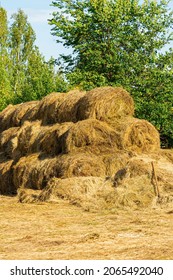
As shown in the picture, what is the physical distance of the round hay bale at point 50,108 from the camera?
19797 mm

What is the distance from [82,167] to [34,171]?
2066mm

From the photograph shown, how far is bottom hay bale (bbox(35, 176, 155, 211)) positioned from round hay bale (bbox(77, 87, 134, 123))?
3.11m

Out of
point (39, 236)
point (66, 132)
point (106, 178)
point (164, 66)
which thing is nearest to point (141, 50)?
point (164, 66)

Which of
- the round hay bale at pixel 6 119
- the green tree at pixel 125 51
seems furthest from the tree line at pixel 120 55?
the round hay bale at pixel 6 119

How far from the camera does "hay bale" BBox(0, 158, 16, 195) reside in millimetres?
19500

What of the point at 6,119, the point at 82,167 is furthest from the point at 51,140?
the point at 6,119

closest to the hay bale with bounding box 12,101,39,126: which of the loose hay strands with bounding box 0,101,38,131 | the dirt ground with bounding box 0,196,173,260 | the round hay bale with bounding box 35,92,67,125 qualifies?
the loose hay strands with bounding box 0,101,38,131

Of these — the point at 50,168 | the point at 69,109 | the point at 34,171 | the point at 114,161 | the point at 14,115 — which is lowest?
the point at 34,171

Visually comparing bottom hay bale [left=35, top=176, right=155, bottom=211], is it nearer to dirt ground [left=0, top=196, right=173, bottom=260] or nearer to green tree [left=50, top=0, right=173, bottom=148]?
dirt ground [left=0, top=196, right=173, bottom=260]

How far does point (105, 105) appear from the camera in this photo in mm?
18344

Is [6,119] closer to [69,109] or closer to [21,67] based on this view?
[69,109]

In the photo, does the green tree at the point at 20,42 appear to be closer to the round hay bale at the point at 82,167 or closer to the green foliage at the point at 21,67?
the green foliage at the point at 21,67

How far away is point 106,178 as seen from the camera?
1579 cm

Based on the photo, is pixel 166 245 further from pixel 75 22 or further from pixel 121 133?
pixel 75 22
